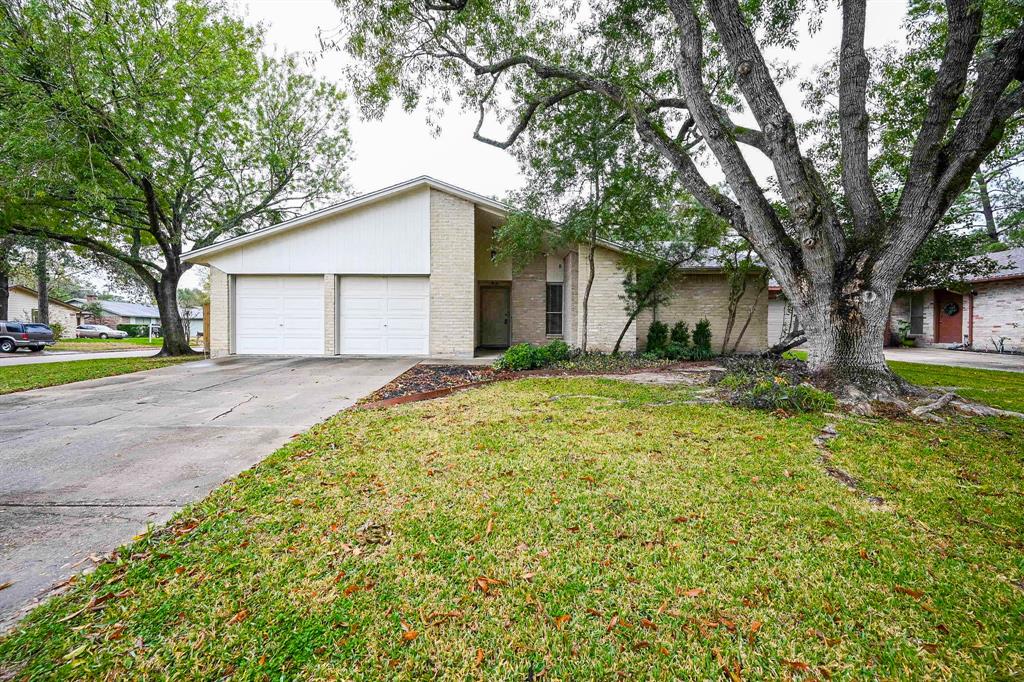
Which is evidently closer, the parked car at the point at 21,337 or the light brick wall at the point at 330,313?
the light brick wall at the point at 330,313

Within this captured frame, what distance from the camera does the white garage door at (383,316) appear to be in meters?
11.8

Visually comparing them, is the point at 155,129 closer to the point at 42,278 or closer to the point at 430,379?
the point at 430,379

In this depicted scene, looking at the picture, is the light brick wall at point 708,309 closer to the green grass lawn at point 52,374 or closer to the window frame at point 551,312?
the window frame at point 551,312

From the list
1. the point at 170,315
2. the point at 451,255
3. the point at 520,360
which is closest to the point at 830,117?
the point at 520,360

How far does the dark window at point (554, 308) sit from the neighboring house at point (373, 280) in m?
1.87

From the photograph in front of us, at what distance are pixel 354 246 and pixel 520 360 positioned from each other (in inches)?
245

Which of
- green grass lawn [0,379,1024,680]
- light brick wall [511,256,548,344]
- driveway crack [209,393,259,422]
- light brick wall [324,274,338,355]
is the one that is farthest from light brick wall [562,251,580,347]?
green grass lawn [0,379,1024,680]

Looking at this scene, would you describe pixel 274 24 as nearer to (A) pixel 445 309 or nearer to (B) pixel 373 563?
(A) pixel 445 309

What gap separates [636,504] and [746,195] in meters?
4.89

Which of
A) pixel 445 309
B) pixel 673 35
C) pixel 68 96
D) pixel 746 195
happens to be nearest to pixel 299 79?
pixel 68 96

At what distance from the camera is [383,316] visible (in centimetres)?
1187

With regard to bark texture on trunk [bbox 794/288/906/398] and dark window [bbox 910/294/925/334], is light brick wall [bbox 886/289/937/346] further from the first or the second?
bark texture on trunk [bbox 794/288/906/398]

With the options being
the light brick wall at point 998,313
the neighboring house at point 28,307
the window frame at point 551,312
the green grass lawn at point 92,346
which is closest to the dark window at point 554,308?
the window frame at point 551,312

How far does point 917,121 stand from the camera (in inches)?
289
